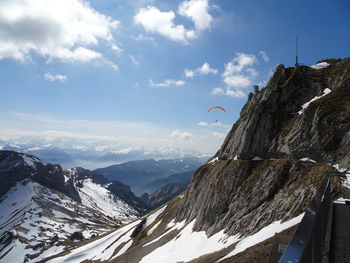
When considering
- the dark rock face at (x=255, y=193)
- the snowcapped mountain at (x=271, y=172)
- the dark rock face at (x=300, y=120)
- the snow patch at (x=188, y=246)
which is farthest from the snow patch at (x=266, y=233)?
the dark rock face at (x=300, y=120)

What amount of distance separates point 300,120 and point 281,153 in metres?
6.64

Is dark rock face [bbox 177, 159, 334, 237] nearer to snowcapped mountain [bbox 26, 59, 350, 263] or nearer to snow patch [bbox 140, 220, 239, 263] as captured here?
snowcapped mountain [bbox 26, 59, 350, 263]

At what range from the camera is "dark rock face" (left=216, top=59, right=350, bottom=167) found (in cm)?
4019

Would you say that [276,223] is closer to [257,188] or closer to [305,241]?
[257,188]

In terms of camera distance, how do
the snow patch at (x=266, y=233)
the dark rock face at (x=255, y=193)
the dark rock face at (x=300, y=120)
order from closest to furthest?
the snow patch at (x=266, y=233), the dark rock face at (x=255, y=193), the dark rock face at (x=300, y=120)

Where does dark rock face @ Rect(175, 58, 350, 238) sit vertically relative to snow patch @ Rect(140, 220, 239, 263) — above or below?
above

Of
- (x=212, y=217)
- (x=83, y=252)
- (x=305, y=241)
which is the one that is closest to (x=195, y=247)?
(x=212, y=217)

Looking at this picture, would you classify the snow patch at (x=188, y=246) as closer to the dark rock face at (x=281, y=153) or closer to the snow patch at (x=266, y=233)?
the dark rock face at (x=281, y=153)

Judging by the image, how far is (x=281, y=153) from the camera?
46000 mm

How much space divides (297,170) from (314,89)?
21.9 m

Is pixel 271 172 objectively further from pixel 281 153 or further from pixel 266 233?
pixel 266 233

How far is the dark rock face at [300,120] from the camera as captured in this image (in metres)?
40.2

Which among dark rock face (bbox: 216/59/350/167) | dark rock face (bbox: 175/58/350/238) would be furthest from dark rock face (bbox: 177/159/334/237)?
dark rock face (bbox: 216/59/350/167)

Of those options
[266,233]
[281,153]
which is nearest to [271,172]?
[281,153]
